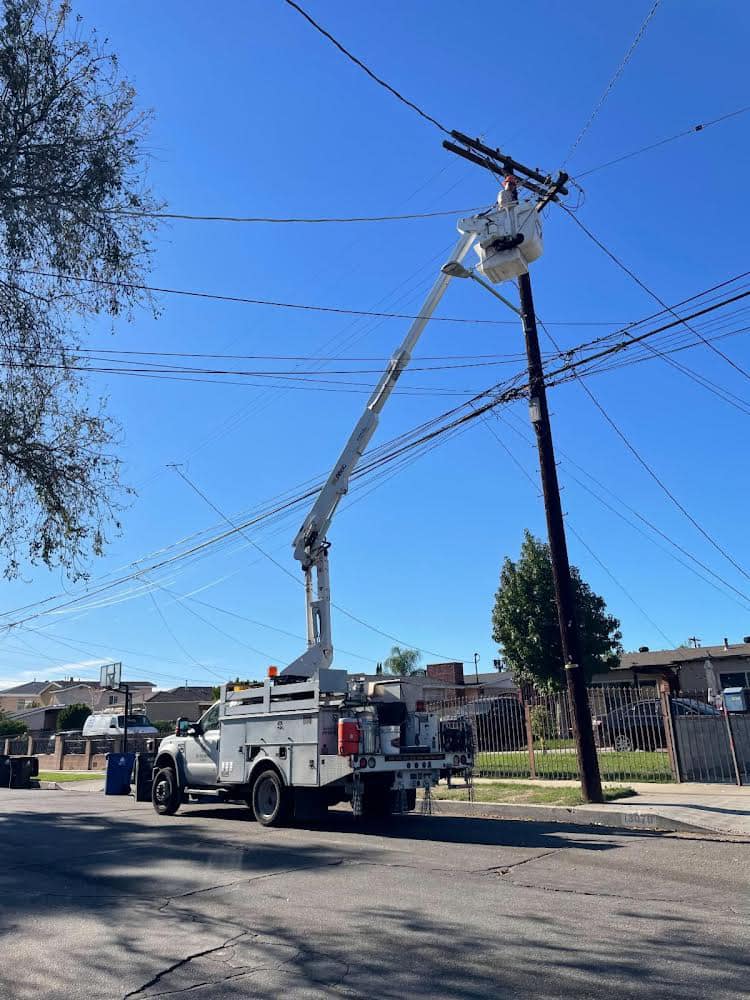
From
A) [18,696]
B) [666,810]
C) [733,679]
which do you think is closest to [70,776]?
[666,810]

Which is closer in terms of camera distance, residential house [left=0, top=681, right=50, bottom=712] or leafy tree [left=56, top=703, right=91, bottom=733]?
leafy tree [left=56, top=703, right=91, bottom=733]

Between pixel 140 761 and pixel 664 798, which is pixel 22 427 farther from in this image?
pixel 664 798

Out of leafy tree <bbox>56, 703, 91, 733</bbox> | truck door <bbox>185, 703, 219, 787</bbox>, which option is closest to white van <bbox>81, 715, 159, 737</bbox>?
leafy tree <bbox>56, 703, 91, 733</bbox>

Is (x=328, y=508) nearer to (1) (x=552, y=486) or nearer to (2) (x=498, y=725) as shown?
(1) (x=552, y=486)

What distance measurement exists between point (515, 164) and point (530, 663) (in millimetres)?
20160

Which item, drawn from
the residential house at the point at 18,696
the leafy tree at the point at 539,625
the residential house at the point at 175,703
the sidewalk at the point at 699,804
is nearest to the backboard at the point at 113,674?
the leafy tree at the point at 539,625

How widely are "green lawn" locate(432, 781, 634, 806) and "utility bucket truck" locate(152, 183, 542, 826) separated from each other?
211cm

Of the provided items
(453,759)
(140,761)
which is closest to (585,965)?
(453,759)

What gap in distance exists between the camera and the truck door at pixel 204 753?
13.3 metres

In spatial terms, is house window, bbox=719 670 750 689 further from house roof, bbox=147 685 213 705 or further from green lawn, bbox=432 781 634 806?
house roof, bbox=147 685 213 705

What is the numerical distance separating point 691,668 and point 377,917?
39396 mm

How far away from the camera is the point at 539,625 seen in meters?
31.3

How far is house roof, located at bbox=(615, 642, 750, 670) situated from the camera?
39.5 metres

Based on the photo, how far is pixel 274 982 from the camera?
4.74 m
